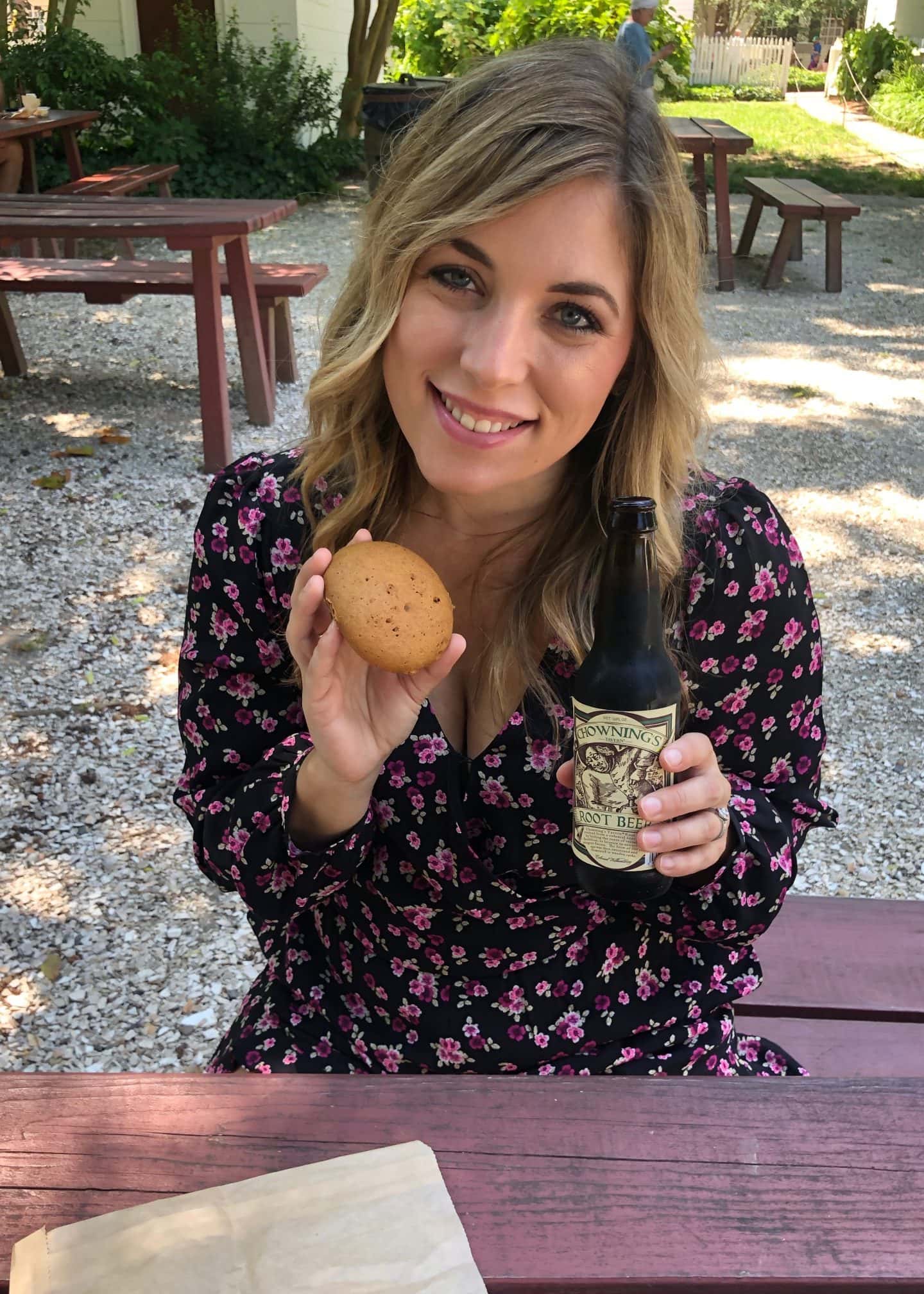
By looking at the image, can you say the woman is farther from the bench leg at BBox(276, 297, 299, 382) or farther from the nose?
the bench leg at BBox(276, 297, 299, 382)

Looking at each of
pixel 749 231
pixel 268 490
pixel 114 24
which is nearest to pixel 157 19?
pixel 114 24

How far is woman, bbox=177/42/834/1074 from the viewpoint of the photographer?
1.63 m

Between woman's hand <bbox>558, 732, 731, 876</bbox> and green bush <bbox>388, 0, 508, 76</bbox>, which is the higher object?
green bush <bbox>388, 0, 508, 76</bbox>

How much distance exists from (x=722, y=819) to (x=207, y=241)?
527 centimetres

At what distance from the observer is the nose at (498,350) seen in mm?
1587

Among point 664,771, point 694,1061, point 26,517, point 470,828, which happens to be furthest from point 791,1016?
point 26,517

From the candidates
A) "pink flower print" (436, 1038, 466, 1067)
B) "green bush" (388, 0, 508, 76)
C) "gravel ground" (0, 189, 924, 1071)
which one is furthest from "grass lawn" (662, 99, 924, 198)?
"pink flower print" (436, 1038, 466, 1067)

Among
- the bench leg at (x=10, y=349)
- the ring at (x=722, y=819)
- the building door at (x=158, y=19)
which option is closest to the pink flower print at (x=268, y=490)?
the ring at (x=722, y=819)

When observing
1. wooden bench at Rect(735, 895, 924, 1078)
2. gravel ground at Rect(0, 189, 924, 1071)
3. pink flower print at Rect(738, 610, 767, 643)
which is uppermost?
pink flower print at Rect(738, 610, 767, 643)

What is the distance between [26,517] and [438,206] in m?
4.66

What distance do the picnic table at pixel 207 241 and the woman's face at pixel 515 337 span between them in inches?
183

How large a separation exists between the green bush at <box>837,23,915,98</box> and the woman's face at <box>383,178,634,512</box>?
2830 cm

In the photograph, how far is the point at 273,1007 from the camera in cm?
197

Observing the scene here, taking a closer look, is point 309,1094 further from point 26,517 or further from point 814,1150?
point 26,517
